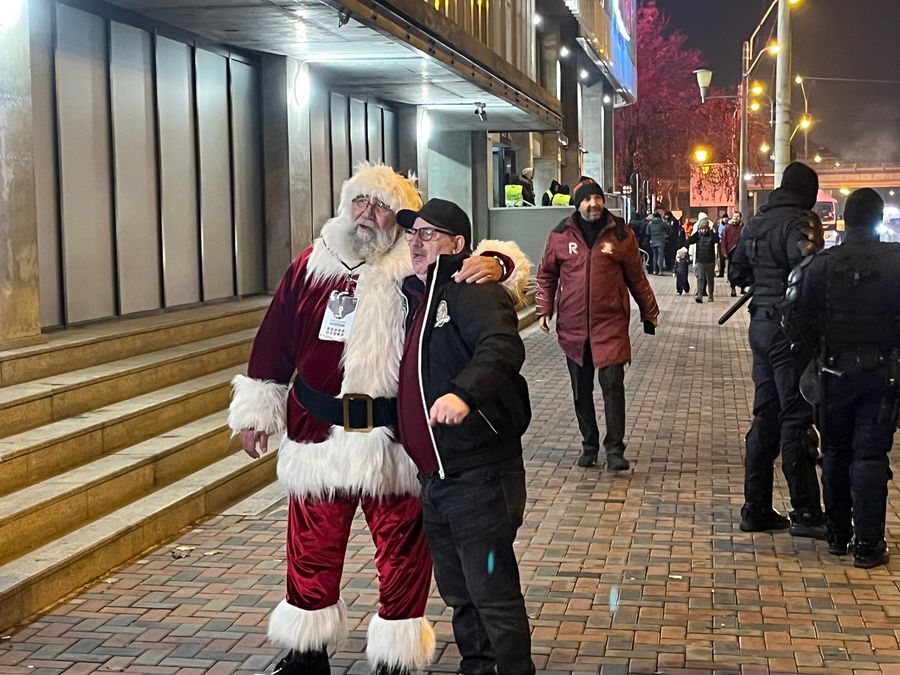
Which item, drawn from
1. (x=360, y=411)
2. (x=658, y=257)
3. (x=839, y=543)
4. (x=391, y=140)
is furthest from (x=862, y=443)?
(x=658, y=257)

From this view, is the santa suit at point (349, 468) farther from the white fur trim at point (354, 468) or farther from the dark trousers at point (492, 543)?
the dark trousers at point (492, 543)

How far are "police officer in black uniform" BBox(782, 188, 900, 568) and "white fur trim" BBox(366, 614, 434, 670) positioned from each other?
8.80ft

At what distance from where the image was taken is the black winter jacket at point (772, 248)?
6898 mm

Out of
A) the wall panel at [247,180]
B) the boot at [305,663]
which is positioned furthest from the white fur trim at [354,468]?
the wall panel at [247,180]

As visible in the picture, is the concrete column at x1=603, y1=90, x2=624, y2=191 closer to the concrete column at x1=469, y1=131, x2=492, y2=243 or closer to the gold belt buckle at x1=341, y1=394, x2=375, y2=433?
the concrete column at x1=469, y1=131, x2=492, y2=243

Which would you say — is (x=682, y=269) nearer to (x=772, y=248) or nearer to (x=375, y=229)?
(x=772, y=248)

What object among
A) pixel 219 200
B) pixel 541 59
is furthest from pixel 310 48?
pixel 541 59

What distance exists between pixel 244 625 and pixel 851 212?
A: 3.63 meters

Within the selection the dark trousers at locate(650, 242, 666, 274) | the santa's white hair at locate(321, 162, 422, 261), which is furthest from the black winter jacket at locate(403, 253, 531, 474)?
the dark trousers at locate(650, 242, 666, 274)

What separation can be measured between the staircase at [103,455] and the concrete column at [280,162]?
14.2 ft

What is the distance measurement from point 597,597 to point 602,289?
3.33 meters

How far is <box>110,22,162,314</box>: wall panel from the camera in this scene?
11289 millimetres

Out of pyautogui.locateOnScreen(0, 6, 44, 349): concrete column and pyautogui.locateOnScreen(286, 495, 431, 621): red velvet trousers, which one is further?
pyautogui.locateOnScreen(0, 6, 44, 349): concrete column

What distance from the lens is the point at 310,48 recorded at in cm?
1355
